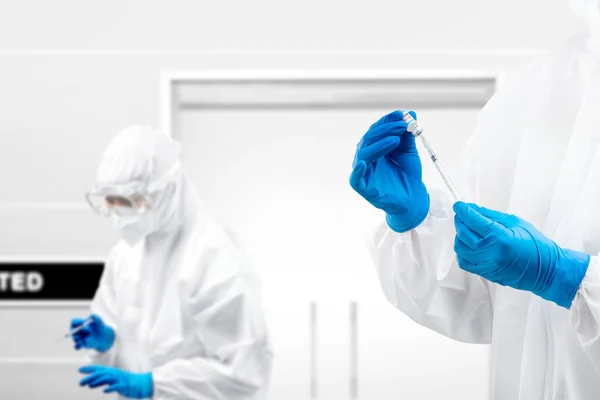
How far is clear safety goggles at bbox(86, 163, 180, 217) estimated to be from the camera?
7.39 ft

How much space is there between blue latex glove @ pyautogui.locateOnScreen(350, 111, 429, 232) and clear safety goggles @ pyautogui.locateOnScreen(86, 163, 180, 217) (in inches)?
42.4

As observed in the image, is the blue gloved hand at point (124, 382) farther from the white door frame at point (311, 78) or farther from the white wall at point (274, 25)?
the white wall at point (274, 25)

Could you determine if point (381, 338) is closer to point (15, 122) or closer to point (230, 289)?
point (230, 289)

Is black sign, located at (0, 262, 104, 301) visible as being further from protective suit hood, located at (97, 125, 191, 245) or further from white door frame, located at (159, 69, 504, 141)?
protective suit hood, located at (97, 125, 191, 245)

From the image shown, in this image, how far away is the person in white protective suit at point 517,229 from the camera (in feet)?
3.65

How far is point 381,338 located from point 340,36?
4.26 feet

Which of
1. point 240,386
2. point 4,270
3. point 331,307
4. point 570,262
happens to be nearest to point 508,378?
point 570,262

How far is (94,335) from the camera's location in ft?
7.56

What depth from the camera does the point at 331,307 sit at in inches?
130

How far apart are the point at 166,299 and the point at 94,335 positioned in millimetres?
277

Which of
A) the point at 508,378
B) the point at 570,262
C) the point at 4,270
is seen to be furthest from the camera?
the point at 4,270

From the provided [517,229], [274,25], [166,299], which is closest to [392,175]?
[517,229]

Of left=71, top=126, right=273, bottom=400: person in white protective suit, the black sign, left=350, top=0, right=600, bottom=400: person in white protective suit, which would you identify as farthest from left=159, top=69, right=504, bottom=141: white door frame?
left=350, top=0, right=600, bottom=400: person in white protective suit

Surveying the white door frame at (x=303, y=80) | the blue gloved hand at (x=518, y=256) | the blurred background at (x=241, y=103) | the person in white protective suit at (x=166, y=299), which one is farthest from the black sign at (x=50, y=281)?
the blue gloved hand at (x=518, y=256)
